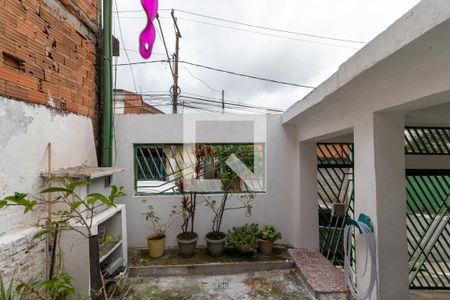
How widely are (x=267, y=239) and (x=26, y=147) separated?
3.96 metres

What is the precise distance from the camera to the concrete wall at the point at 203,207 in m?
4.45

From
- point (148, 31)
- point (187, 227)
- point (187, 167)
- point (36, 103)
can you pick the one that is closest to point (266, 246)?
point (187, 227)

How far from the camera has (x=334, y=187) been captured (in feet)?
15.1

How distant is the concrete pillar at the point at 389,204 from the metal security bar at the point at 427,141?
6.52 ft

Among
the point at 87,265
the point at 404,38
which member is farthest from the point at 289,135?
the point at 87,265

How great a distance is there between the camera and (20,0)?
2.49 m

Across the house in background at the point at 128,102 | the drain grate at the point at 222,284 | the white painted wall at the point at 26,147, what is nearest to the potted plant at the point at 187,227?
the drain grate at the point at 222,284

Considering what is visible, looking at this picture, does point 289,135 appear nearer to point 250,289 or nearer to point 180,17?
point 250,289

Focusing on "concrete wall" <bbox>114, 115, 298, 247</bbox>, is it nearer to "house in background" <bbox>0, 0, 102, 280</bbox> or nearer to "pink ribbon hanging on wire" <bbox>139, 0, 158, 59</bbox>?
"house in background" <bbox>0, 0, 102, 280</bbox>

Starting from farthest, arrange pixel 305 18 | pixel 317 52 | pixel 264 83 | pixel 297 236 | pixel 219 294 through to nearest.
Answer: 1. pixel 264 83
2. pixel 317 52
3. pixel 305 18
4. pixel 297 236
5. pixel 219 294

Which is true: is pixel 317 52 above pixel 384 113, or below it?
above

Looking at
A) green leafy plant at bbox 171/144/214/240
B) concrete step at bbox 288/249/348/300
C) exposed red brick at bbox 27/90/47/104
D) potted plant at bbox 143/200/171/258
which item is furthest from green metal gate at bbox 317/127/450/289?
exposed red brick at bbox 27/90/47/104

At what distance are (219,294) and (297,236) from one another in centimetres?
192

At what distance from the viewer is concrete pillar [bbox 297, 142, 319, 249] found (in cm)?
425
